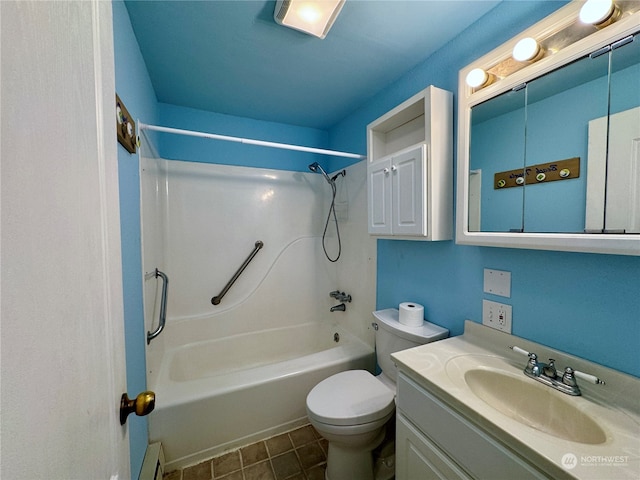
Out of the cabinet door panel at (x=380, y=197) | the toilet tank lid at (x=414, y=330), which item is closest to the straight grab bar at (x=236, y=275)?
the cabinet door panel at (x=380, y=197)

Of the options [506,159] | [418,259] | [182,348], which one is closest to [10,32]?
[506,159]

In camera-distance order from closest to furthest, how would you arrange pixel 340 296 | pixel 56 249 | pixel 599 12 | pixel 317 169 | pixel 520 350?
1. pixel 56 249
2. pixel 599 12
3. pixel 520 350
4. pixel 340 296
5. pixel 317 169

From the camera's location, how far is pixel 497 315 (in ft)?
Result: 3.78

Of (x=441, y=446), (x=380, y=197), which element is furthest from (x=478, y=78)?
(x=441, y=446)

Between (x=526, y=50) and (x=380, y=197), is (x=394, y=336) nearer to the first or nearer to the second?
(x=380, y=197)

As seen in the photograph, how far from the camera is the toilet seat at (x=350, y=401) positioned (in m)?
1.21

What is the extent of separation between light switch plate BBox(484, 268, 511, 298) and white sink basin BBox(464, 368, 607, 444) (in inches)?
13.7

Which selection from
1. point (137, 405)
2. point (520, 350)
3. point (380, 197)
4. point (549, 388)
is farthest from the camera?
point (380, 197)

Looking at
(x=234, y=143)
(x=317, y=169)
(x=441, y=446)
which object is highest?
(x=234, y=143)

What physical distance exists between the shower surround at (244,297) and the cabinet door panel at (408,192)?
1.88ft

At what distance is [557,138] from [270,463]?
7.10 feet

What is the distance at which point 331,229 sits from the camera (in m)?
2.55

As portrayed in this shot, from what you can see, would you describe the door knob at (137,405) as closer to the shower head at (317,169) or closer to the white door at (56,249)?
the white door at (56,249)

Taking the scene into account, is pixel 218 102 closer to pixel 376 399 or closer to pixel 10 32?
pixel 10 32
